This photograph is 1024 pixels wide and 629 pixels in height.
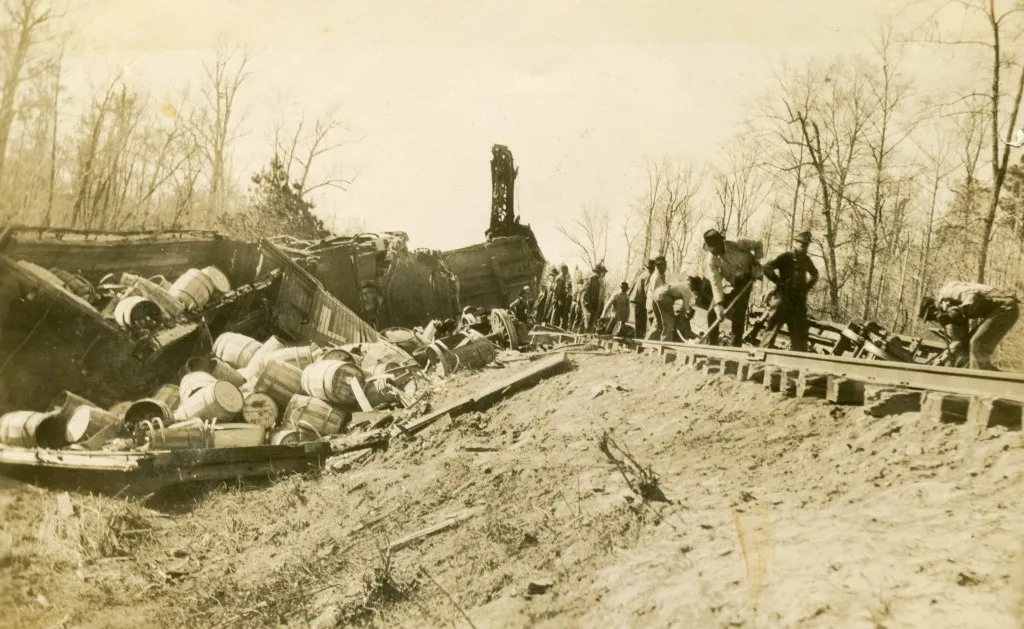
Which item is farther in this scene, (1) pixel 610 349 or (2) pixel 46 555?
(1) pixel 610 349

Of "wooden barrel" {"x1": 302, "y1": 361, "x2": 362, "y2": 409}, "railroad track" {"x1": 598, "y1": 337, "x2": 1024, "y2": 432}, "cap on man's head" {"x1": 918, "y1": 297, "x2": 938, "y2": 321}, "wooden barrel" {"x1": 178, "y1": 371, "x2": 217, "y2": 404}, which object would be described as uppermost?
"cap on man's head" {"x1": 918, "y1": 297, "x2": 938, "y2": 321}

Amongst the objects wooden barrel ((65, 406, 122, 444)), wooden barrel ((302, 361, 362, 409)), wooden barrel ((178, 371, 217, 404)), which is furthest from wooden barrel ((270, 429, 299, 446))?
wooden barrel ((65, 406, 122, 444))

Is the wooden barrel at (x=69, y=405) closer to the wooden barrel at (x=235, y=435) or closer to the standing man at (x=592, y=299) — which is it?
the wooden barrel at (x=235, y=435)

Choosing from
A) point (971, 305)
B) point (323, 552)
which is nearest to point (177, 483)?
point (323, 552)

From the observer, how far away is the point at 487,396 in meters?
8.55

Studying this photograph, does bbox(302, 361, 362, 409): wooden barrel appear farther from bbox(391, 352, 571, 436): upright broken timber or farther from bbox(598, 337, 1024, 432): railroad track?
bbox(598, 337, 1024, 432): railroad track

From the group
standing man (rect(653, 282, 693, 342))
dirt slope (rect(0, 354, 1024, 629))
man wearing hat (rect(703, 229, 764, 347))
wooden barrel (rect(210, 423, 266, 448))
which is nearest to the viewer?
dirt slope (rect(0, 354, 1024, 629))

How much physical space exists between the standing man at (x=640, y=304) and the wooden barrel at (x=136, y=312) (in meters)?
8.82

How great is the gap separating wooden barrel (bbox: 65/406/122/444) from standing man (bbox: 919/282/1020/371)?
10.8 m

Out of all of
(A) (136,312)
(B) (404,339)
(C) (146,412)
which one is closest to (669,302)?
(B) (404,339)

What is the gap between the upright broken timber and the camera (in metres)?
8.25

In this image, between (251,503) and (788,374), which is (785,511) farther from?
(251,503)

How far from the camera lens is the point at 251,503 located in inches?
290

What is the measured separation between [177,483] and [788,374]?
22.3 feet
